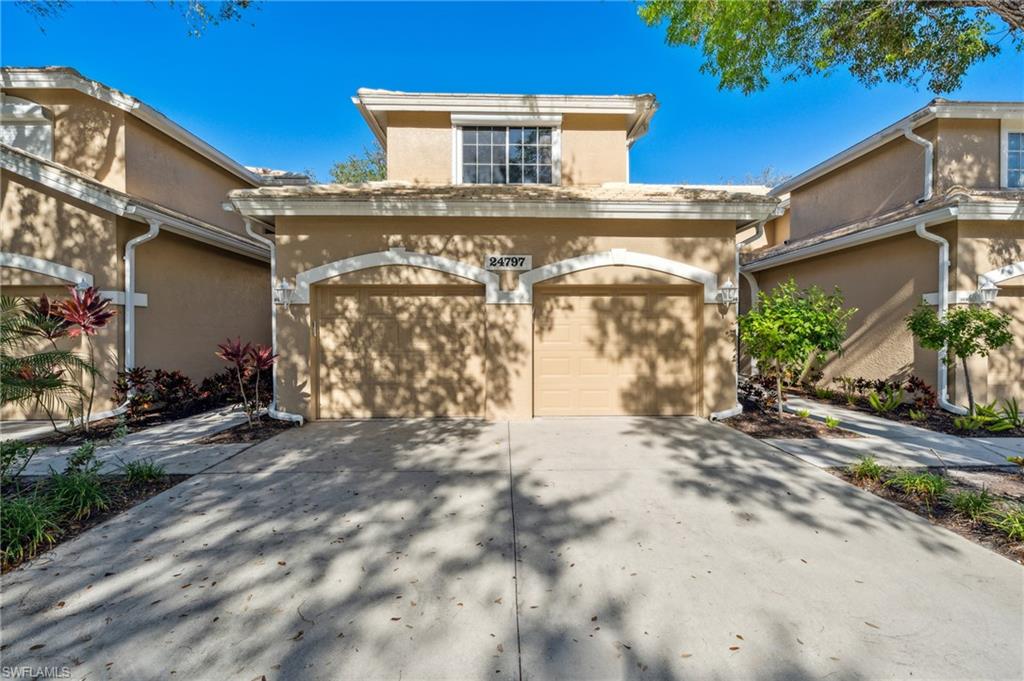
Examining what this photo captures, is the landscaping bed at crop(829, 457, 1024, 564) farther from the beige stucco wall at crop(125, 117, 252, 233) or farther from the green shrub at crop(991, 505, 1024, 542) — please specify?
the beige stucco wall at crop(125, 117, 252, 233)

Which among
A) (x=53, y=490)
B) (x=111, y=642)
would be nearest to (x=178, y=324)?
(x=53, y=490)

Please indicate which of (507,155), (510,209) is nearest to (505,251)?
(510,209)

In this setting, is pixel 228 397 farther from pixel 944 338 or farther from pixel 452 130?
pixel 944 338

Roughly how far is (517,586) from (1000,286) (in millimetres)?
9874

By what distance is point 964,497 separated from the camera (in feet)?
11.8

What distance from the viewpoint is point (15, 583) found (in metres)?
2.63

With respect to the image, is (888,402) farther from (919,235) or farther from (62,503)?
(62,503)

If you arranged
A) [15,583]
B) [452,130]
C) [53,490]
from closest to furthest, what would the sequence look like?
1. [15,583]
2. [53,490]
3. [452,130]

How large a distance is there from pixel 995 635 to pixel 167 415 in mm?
9990

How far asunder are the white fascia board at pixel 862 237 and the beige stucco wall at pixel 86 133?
14.9m

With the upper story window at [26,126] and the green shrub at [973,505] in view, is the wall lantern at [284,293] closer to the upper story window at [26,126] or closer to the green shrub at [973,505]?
the upper story window at [26,126]

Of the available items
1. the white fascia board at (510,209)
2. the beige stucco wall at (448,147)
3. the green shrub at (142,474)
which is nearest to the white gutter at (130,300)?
the white fascia board at (510,209)

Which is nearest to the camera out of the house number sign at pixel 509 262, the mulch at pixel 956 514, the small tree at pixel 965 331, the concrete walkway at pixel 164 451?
the mulch at pixel 956 514

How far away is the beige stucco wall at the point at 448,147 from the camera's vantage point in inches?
351
